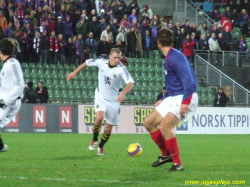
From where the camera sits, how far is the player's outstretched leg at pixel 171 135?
10547 mm

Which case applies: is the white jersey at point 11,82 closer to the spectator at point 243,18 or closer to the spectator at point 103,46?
the spectator at point 103,46

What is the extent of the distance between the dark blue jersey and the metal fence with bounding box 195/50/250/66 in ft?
74.7

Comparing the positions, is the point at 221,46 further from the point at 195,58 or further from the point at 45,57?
the point at 45,57

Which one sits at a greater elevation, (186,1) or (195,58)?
(186,1)

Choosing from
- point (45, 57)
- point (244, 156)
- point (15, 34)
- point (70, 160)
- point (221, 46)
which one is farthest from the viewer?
point (221, 46)

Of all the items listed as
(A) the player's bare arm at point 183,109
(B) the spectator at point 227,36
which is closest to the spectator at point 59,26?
(B) the spectator at point 227,36

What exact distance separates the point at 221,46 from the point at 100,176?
84.6 ft

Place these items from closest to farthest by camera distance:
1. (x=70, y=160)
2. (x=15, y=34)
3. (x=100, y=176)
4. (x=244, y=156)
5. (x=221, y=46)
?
(x=100, y=176)
(x=70, y=160)
(x=244, y=156)
(x=15, y=34)
(x=221, y=46)

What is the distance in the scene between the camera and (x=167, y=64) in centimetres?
1066

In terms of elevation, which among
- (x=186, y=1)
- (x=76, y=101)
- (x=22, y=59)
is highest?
(x=186, y=1)

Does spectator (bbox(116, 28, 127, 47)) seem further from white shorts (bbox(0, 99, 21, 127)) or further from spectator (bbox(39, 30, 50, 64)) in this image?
white shorts (bbox(0, 99, 21, 127))

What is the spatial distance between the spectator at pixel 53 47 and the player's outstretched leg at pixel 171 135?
18351 millimetres

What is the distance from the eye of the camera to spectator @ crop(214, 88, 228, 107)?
30531 millimetres

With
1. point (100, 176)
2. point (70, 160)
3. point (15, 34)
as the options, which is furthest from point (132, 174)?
point (15, 34)
